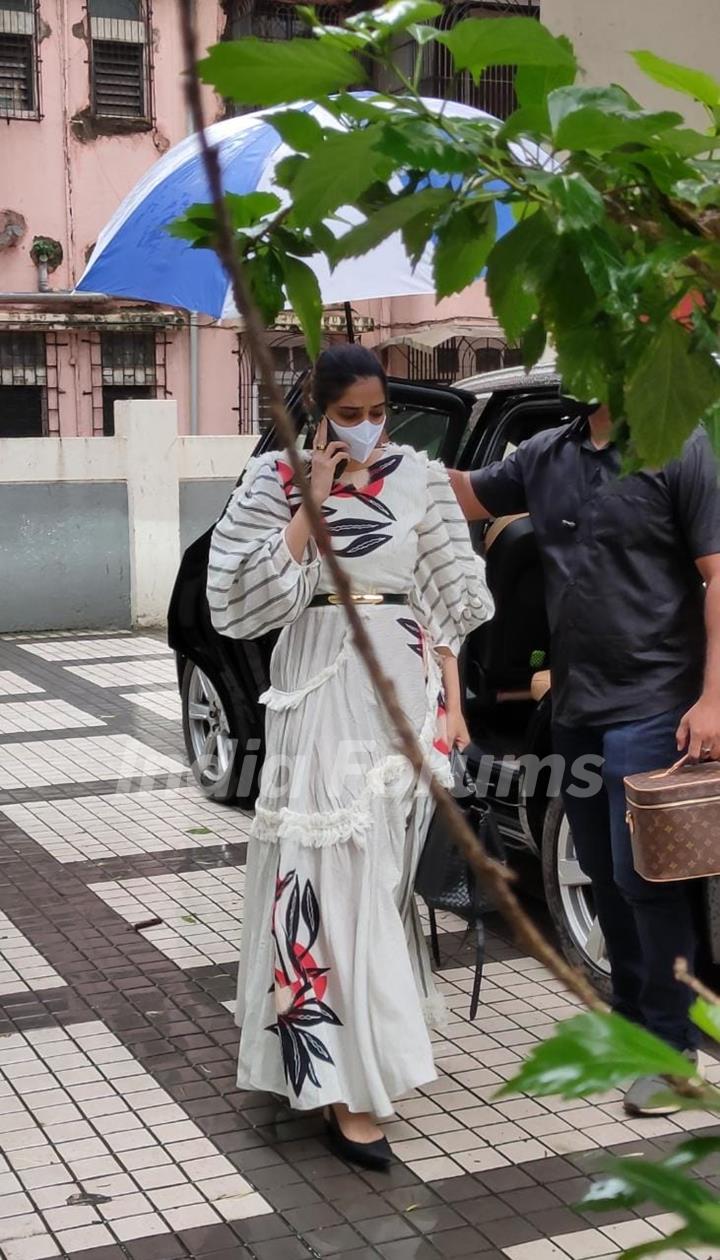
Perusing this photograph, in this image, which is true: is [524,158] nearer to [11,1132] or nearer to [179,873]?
[11,1132]

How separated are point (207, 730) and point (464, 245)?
6.69 meters

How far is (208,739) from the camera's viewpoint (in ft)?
25.4

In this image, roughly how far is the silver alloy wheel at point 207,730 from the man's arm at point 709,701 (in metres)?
3.53

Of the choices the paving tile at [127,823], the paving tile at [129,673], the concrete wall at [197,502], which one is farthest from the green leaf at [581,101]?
the concrete wall at [197,502]

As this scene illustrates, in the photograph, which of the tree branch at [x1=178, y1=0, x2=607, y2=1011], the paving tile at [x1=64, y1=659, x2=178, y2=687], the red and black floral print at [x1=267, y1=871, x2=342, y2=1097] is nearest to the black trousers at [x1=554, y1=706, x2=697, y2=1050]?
the red and black floral print at [x1=267, y1=871, x2=342, y2=1097]

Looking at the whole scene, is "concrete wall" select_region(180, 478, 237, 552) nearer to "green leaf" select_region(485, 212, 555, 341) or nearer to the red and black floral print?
the red and black floral print

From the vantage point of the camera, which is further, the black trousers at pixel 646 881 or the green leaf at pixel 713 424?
the black trousers at pixel 646 881

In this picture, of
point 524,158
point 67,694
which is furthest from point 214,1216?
point 67,694

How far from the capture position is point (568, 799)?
171 inches

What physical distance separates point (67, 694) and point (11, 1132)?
6.72 meters

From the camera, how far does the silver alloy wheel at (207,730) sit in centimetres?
743

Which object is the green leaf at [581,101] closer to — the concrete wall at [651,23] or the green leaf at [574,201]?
the green leaf at [574,201]

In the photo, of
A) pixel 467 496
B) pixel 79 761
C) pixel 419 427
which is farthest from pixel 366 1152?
pixel 79 761

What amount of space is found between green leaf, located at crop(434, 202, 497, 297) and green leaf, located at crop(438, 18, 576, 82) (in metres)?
0.13
